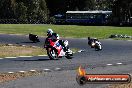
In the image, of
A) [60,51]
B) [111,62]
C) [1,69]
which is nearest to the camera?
[1,69]

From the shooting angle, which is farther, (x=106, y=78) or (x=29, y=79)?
(x=29, y=79)

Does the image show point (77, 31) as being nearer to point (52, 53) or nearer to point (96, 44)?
point (96, 44)

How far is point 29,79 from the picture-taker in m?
14.5

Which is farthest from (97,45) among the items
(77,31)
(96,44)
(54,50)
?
(77,31)

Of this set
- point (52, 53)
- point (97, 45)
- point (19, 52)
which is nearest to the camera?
point (52, 53)

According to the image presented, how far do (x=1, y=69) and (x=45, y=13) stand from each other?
289 feet

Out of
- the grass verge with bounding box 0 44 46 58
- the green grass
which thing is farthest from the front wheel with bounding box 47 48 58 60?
the green grass

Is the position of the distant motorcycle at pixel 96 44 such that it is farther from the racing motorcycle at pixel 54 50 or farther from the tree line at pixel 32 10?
the tree line at pixel 32 10

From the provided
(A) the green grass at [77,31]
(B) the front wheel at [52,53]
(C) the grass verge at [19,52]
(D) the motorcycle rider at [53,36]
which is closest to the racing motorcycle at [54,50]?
(B) the front wheel at [52,53]

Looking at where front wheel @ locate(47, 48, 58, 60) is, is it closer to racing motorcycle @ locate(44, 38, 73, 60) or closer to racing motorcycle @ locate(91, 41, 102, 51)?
racing motorcycle @ locate(44, 38, 73, 60)

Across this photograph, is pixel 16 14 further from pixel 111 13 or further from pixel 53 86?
pixel 53 86

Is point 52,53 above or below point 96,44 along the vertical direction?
above

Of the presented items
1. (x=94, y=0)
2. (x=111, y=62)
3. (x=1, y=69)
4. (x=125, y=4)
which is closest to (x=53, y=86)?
(x=1, y=69)

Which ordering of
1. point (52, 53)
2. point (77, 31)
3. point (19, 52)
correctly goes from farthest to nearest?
point (77, 31)
point (19, 52)
point (52, 53)
